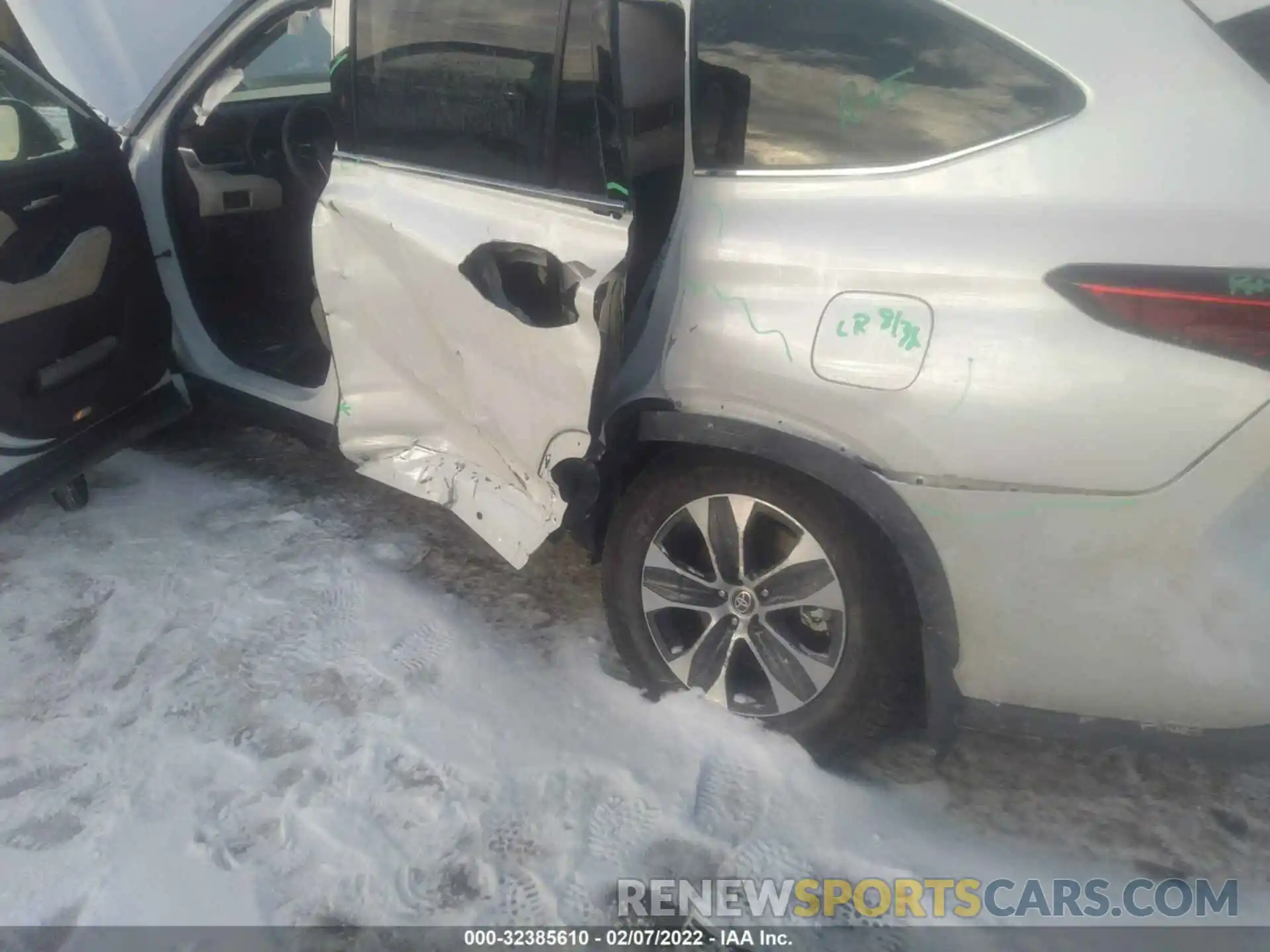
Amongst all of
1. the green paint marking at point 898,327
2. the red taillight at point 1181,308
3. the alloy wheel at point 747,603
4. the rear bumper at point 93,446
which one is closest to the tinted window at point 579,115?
the green paint marking at point 898,327

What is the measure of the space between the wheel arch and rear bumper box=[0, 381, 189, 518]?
2090 millimetres

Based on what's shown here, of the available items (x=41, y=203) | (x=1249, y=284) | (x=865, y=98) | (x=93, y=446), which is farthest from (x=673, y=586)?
(x=41, y=203)

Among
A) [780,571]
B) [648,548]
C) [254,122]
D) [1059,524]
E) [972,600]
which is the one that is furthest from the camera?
[254,122]

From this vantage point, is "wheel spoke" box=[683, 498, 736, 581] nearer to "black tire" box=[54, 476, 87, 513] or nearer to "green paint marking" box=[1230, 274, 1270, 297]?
"green paint marking" box=[1230, 274, 1270, 297]

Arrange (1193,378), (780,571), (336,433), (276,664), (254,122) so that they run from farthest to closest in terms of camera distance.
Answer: (254,122), (336,433), (276,664), (780,571), (1193,378)

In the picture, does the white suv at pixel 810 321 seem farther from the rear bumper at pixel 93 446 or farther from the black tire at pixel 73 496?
the black tire at pixel 73 496

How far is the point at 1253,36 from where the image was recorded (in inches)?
68.4

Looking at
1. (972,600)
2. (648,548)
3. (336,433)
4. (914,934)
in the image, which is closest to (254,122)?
(336,433)

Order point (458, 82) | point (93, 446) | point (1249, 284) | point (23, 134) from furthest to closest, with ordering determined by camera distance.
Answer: point (93, 446) → point (23, 134) → point (458, 82) → point (1249, 284)

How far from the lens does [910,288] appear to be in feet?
6.30

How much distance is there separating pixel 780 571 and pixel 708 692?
464 mm

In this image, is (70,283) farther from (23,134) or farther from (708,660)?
(708,660)

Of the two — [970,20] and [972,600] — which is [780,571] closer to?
[972,600]

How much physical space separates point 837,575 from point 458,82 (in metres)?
1.63
